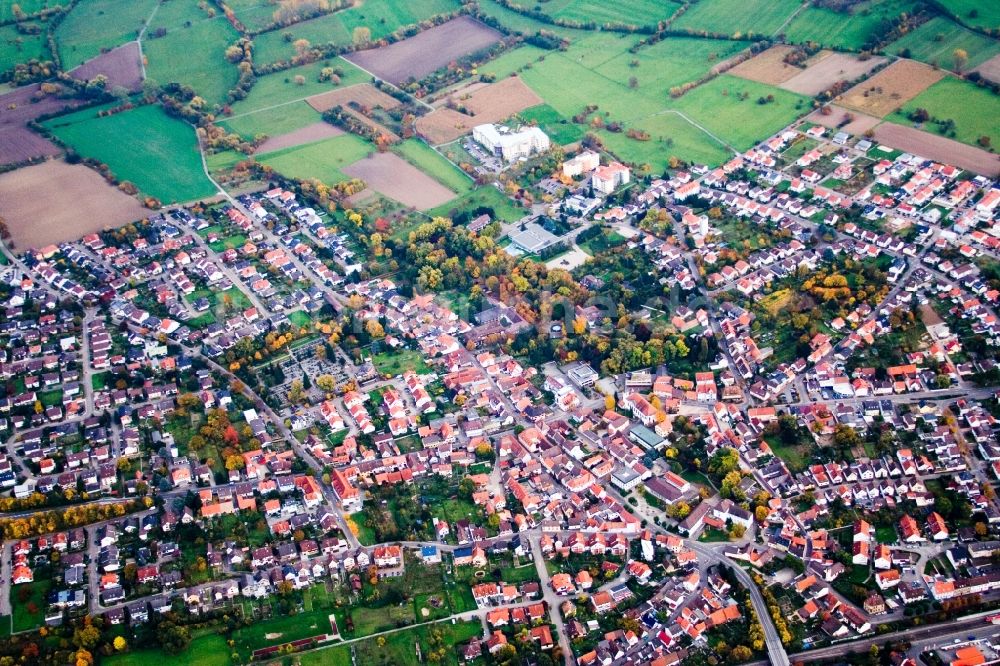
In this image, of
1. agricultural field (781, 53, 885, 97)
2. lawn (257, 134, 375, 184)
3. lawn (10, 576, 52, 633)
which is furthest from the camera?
agricultural field (781, 53, 885, 97)

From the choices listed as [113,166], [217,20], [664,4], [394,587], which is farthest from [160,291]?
[664,4]

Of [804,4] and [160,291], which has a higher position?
[804,4]

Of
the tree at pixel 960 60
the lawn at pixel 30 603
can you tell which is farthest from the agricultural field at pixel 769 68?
the lawn at pixel 30 603

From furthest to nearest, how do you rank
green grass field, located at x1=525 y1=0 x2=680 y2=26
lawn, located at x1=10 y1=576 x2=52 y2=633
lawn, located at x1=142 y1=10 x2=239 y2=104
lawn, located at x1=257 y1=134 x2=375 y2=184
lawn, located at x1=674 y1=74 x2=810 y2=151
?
green grass field, located at x1=525 y1=0 x2=680 y2=26, lawn, located at x1=142 y1=10 x2=239 y2=104, lawn, located at x1=674 y1=74 x2=810 y2=151, lawn, located at x1=257 y1=134 x2=375 y2=184, lawn, located at x1=10 y1=576 x2=52 y2=633

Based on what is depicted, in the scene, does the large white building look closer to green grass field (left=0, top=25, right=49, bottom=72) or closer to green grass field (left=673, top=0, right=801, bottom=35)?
green grass field (left=673, top=0, right=801, bottom=35)

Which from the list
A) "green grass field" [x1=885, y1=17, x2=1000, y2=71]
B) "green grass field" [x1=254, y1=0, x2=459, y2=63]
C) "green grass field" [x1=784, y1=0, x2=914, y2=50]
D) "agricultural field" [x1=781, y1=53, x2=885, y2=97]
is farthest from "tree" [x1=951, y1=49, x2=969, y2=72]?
"green grass field" [x1=254, y1=0, x2=459, y2=63]

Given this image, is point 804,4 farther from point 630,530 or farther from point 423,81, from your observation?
point 630,530

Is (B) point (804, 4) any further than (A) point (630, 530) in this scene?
Yes

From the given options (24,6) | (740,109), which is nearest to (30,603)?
(740,109)
